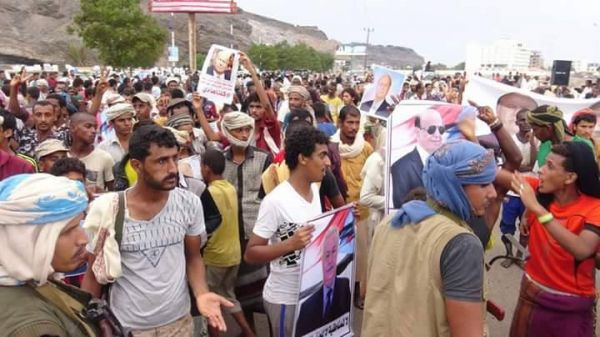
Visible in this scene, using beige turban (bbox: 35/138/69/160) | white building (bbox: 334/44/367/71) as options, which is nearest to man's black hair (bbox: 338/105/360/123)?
beige turban (bbox: 35/138/69/160)

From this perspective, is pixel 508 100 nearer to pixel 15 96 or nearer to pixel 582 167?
pixel 582 167

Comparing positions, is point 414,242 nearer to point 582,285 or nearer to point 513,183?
point 513,183

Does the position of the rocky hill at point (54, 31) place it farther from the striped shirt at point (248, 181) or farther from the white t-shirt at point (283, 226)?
the white t-shirt at point (283, 226)

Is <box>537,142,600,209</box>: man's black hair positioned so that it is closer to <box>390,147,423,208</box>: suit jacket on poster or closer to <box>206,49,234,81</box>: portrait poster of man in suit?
<box>390,147,423,208</box>: suit jacket on poster

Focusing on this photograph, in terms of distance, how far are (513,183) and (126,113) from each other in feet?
11.3

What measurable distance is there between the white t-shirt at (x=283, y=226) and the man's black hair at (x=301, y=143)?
0.50 feet

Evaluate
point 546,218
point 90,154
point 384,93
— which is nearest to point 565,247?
point 546,218

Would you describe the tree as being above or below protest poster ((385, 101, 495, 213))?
above

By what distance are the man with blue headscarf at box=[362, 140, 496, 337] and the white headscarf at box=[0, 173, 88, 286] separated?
3.89 ft

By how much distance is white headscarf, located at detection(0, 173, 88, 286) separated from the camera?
1.60 metres

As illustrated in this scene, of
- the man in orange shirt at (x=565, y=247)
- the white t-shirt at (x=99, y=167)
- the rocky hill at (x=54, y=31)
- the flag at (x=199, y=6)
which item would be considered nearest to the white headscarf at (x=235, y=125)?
the white t-shirt at (x=99, y=167)

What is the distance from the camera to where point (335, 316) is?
3.24 m

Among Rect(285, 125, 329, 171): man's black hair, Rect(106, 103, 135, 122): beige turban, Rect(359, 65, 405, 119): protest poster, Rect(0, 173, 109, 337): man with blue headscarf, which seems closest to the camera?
Rect(0, 173, 109, 337): man with blue headscarf

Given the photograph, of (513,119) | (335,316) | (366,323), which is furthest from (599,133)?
(366,323)
